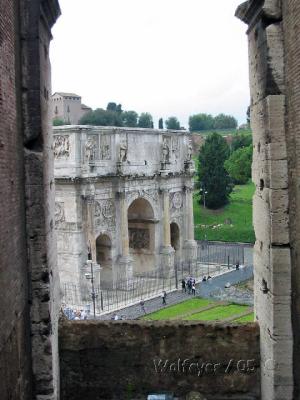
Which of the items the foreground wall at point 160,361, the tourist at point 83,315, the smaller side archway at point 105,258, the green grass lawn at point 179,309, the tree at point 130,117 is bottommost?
the green grass lawn at point 179,309

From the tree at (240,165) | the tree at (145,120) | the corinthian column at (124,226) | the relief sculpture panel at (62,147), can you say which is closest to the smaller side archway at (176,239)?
the corinthian column at (124,226)

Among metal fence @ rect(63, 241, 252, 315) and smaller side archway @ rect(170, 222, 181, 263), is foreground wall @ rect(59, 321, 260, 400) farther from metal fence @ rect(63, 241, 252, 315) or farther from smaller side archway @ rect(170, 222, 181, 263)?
smaller side archway @ rect(170, 222, 181, 263)

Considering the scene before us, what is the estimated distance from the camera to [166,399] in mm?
8156

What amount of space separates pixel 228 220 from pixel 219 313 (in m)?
21.8

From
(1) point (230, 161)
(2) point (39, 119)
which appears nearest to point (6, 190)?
(2) point (39, 119)

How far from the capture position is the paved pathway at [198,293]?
23.8 m

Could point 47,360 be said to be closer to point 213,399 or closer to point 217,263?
point 213,399

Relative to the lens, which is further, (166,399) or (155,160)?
(155,160)

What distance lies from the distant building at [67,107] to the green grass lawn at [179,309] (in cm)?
5581

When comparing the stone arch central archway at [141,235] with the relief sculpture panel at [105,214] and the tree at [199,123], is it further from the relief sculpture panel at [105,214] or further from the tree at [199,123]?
the tree at [199,123]

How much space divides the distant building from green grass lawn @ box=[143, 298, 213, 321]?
183 ft

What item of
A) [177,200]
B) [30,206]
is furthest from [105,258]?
[30,206]

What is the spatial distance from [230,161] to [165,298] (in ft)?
102

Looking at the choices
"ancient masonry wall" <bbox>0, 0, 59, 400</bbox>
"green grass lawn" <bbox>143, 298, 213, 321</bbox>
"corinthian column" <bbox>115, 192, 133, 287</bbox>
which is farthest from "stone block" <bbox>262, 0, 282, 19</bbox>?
"corinthian column" <bbox>115, 192, 133, 287</bbox>
